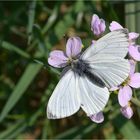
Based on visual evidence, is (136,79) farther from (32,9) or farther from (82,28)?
(82,28)

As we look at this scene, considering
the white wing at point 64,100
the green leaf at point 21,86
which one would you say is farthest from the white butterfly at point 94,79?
the green leaf at point 21,86

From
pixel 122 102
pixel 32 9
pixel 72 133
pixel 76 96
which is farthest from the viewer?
pixel 72 133

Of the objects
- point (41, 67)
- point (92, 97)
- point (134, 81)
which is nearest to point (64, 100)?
point (92, 97)

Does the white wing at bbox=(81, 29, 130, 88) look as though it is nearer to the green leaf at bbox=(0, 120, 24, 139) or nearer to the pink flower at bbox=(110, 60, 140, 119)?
the pink flower at bbox=(110, 60, 140, 119)

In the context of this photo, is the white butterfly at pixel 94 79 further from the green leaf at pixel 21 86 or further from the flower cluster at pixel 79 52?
the green leaf at pixel 21 86

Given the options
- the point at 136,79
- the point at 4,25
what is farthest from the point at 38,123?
the point at 136,79

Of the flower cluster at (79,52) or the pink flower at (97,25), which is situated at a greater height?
the pink flower at (97,25)

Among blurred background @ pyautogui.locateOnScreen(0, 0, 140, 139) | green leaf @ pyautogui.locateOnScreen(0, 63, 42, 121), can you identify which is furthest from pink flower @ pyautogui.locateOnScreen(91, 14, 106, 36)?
green leaf @ pyautogui.locateOnScreen(0, 63, 42, 121)
